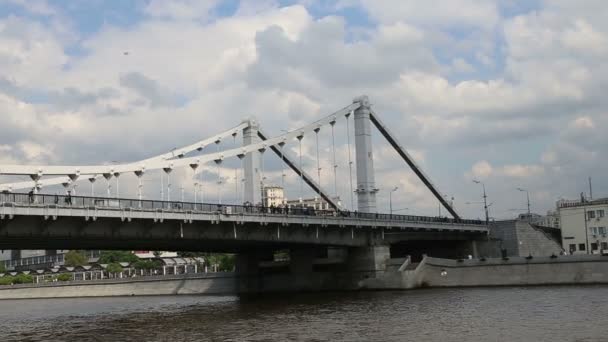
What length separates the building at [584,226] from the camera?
10388cm

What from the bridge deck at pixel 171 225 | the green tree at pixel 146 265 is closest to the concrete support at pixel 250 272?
the bridge deck at pixel 171 225

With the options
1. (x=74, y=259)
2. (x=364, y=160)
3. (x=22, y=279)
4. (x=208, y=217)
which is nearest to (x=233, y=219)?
(x=208, y=217)

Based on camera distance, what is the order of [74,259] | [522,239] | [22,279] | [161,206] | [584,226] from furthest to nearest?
[74,259] < [22,279] < [522,239] < [584,226] < [161,206]

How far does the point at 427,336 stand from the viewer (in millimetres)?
38500

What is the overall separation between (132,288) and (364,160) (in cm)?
4362

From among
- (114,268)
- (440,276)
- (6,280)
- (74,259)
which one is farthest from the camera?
(74,259)

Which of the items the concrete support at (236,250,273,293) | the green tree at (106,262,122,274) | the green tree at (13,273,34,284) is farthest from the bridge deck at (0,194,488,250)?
the green tree at (106,262,122,274)

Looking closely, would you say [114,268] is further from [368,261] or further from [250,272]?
[368,261]

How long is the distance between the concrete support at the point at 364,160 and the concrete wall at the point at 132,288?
68.0 ft

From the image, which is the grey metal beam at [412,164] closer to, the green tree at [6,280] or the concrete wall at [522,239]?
the concrete wall at [522,239]

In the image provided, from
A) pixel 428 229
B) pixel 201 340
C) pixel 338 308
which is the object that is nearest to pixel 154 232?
pixel 338 308

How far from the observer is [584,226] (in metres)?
106

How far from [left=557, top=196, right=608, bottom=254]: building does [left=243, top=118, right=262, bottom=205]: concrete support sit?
46.1 metres

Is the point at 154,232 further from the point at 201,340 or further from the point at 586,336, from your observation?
the point at 586,336
